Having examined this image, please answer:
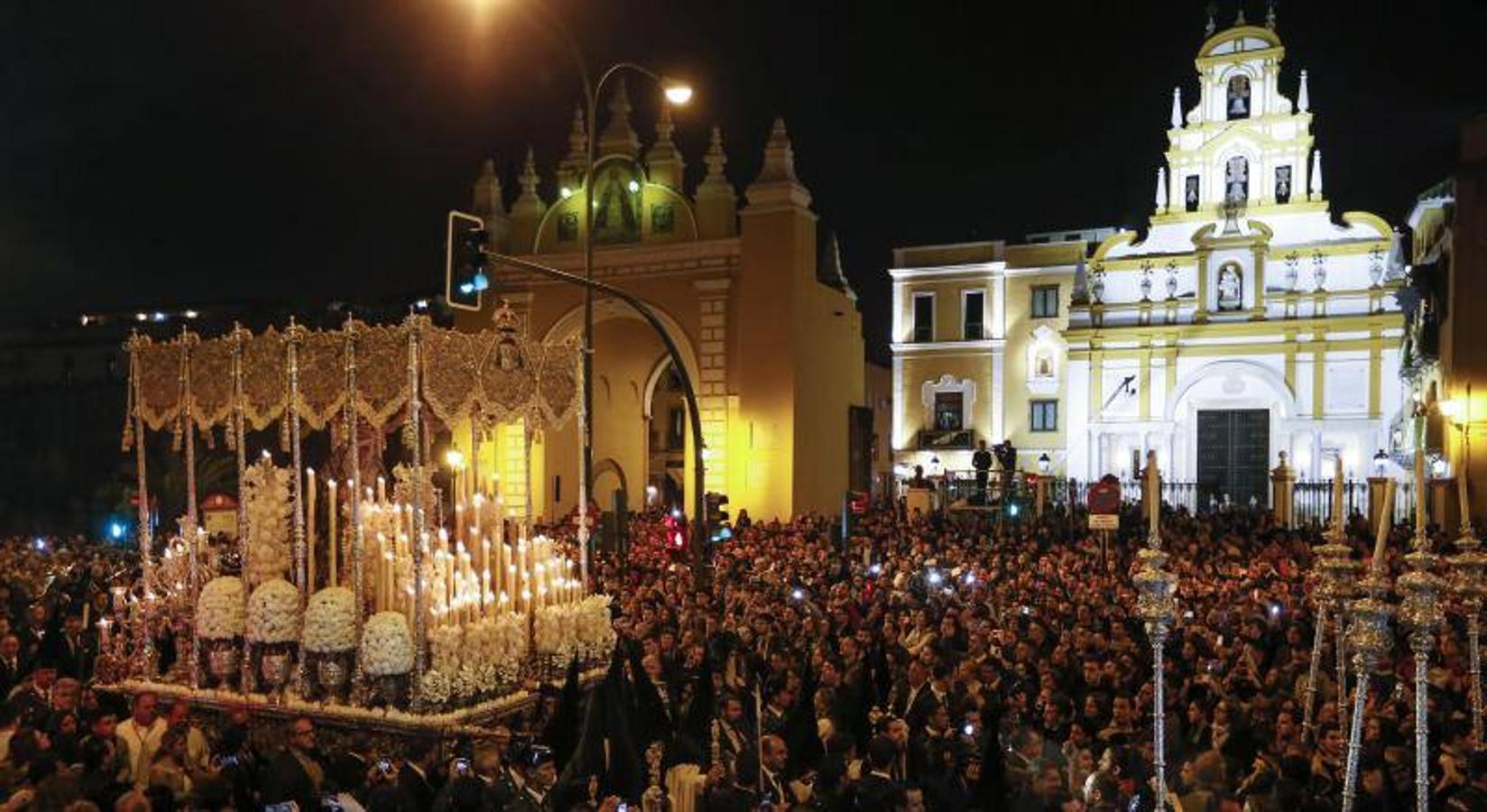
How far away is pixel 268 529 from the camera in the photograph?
39.7 ft

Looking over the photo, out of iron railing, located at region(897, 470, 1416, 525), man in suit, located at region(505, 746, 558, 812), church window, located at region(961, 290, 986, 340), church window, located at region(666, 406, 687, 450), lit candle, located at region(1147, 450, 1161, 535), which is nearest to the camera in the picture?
lit candle, located at region(1147, 450, 1161, 535)

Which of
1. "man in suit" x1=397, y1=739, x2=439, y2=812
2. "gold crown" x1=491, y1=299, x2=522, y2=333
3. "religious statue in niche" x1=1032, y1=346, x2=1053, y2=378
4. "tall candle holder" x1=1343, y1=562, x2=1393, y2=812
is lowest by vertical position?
"man in suit" x1=397, y1=739, x2=439, y2=812

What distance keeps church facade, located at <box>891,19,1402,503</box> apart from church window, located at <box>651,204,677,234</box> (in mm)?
19889

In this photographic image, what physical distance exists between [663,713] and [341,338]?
478cm

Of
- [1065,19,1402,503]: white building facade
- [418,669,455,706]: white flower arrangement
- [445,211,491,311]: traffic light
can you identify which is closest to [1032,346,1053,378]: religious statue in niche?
[1065,19,1402,503]: white building facade

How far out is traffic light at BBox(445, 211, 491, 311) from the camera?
13.1m

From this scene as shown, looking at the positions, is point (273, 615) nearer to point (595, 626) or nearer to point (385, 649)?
point (385, 649)

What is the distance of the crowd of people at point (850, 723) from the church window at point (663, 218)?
14.0 meters

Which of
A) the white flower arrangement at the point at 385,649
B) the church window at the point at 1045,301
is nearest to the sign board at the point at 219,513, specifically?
the white flower arrangement at the point at 385,649

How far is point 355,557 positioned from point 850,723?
483 cm

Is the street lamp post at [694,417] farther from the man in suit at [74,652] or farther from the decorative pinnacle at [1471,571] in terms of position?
the decorative pinnacle at [1471,571]

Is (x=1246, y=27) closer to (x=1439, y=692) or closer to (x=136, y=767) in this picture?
(x=1439, y=692)

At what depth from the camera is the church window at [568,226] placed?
3022 centimetres

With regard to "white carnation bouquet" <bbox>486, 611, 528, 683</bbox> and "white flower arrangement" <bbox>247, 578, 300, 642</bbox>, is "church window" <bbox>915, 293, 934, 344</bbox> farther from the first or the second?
"white flower arrangement" <bbox>247, 578, 300, 642</bbox>
